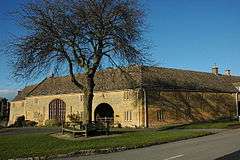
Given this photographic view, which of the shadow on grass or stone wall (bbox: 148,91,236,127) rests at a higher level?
stone wall (bbox: 148,91,236,127)

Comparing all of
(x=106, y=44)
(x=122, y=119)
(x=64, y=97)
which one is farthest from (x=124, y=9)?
(x=64, y=97)

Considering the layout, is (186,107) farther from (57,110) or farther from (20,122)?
(20,122)

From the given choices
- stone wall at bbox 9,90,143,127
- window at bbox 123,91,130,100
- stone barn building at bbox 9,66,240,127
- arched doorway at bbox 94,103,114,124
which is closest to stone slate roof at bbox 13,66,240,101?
stone barn building at bbox 9,66,240,127

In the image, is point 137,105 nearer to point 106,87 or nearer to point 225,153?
point 106,87

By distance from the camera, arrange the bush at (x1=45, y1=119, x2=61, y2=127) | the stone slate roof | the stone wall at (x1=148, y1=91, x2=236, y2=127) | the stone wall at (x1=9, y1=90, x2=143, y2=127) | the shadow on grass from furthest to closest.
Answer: the bush at (x1=45, y1=119, x2=61, y2=127), the stone slate roof, the stone wall at (x1=148, y1=91, x2=236, y2=127), the stone wall at (x1=9, y1=90, x2=143, y2=127), the shadow on grass

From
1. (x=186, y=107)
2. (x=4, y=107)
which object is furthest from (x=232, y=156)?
(x=4, y=107)

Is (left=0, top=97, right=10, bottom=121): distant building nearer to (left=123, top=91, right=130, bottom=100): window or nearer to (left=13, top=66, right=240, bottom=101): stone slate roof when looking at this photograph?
(left=13, top=66, right=240, bottom=101): stone slate roof

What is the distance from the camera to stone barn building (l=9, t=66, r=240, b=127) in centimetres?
4711

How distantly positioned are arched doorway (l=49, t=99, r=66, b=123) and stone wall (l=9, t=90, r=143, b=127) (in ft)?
2.01

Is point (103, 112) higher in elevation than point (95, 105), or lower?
lower

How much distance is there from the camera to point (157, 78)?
51.7 meters

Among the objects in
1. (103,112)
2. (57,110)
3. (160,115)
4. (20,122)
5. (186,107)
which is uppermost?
(186,107)

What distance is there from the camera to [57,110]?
58469 mm

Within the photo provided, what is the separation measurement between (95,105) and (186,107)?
1192 centimetres
